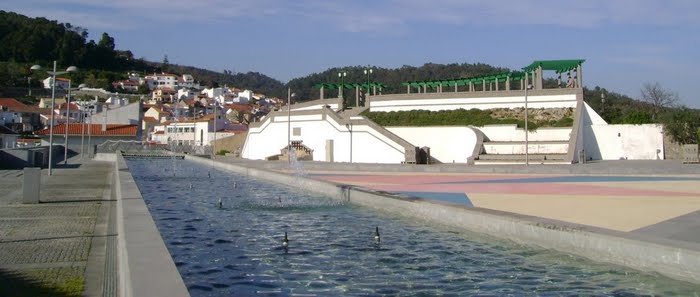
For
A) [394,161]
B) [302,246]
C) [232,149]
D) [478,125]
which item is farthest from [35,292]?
[232,149]

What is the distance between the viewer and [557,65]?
172 ft

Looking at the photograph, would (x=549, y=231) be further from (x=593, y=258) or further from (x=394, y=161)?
(x=394, y=161)

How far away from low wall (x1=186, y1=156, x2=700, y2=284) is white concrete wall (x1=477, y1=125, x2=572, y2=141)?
32.0m

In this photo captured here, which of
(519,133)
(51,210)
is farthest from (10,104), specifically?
(51,210)

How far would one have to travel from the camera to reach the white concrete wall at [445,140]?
4441 centimetres

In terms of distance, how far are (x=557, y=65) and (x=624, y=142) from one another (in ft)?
33.7

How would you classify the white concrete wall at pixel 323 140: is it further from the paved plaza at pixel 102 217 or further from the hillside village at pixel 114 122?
the paved plaza at pixel 102 217

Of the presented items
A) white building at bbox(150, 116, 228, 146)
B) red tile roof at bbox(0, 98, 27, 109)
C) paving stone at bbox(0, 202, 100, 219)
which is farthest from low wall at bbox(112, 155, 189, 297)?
red tile roof at bbox(0, 98, 27, 109)

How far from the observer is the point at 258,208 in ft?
50.1

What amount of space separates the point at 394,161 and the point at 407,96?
11.5 m

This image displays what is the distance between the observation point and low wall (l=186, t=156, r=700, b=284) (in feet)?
24.8

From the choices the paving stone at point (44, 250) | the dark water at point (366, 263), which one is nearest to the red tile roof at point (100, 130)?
the dark water at point (366, 263)

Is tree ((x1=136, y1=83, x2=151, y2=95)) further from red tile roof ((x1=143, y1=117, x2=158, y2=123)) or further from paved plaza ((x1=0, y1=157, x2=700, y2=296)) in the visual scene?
paved plaza ((x1=0, y1=157, x2=700, y2=296))

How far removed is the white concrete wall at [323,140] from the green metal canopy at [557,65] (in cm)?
1711
